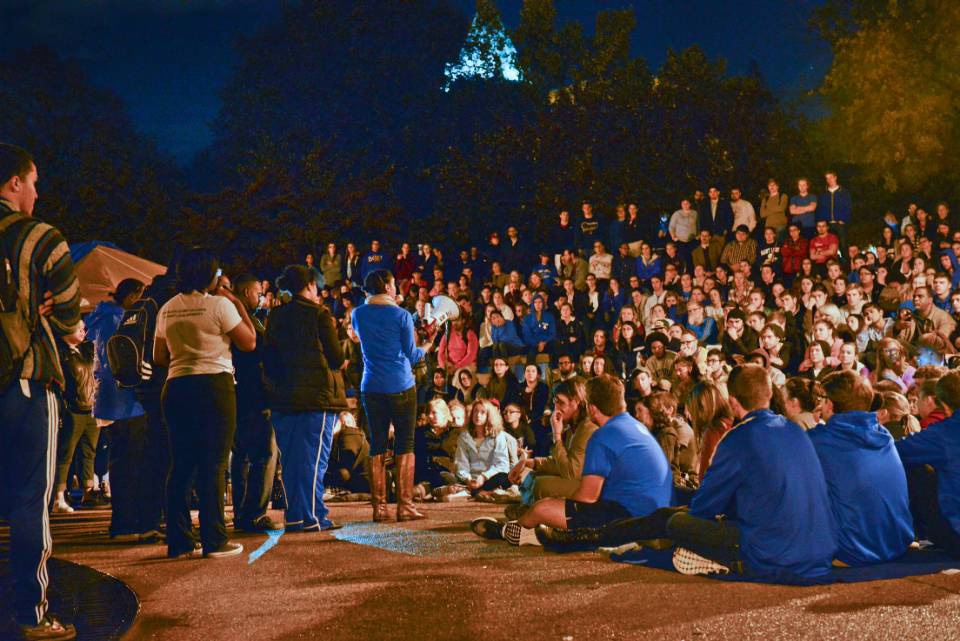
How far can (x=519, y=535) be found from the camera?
716cm

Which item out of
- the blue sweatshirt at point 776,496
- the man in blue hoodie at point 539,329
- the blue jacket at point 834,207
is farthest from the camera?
the man in blue hoodie at point 539,329

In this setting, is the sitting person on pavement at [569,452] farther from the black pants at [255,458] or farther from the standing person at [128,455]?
the standing person at [128,455]

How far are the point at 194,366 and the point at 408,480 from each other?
2.40m

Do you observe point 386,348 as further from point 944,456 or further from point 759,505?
point 944,456

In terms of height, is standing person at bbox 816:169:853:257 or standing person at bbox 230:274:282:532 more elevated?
standing person at bbox 816:169:853:257

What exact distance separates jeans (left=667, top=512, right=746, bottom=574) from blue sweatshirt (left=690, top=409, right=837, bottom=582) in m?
0.07

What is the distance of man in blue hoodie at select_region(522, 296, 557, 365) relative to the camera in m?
16.6

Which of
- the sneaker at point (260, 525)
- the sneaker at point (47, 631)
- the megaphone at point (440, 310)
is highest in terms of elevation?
the megaphone at point (440, 310)

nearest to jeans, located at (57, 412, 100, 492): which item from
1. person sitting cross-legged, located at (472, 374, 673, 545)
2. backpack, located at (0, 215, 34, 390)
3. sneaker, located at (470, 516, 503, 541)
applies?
sneaker, located at (470, 516, 503, 541)

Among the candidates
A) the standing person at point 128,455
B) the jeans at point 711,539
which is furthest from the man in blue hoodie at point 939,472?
the standing person at point 128,455

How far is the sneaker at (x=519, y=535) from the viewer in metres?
7.12

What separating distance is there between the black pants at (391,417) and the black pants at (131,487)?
1674 millimetres

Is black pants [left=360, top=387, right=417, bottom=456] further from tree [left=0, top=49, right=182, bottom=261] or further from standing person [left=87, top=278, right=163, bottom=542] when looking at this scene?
tree [left=0, top=49, right=182, bottom=261]

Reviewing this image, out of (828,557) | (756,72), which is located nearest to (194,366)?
(828,557)
